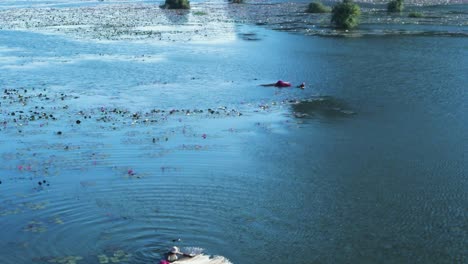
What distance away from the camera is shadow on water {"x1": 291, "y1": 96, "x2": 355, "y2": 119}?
103 ft

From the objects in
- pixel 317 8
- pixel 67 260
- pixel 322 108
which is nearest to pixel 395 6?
pixel 317 8

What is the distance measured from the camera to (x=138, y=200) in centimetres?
2055

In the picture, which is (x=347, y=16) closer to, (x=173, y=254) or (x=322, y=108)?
(x=322, y=108)

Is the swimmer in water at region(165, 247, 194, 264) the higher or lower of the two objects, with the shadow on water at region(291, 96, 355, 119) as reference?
lower

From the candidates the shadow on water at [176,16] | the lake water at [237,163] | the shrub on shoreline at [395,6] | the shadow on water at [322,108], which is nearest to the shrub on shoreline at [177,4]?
the shadow on water at [176,16]

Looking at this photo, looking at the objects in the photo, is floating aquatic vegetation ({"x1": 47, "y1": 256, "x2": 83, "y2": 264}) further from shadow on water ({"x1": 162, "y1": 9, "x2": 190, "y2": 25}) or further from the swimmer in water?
shadow on water ({"x1": 162, "y1": 9, "x2": 190, "y2": 25})

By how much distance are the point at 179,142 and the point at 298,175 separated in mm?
6516

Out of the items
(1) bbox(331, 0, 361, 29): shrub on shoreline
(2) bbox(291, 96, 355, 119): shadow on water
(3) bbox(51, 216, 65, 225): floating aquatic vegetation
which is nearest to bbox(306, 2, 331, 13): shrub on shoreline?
(1) bbox(331, 0, 361, 29): shrub on shoreline

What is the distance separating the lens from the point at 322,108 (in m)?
32.7

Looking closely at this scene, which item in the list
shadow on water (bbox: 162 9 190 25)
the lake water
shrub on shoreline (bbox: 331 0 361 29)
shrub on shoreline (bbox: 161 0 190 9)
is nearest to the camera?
the lake water

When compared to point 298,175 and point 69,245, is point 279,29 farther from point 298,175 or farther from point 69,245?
point 69,245

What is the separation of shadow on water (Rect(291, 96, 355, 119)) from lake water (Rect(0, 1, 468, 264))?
0.13m

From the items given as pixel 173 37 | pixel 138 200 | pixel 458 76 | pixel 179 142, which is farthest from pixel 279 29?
pixel 138 200

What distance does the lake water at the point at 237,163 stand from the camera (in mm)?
17750
